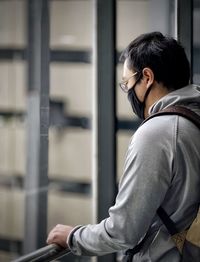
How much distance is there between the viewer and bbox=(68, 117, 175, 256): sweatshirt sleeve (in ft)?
4.17

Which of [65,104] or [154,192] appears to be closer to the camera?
[154,192]

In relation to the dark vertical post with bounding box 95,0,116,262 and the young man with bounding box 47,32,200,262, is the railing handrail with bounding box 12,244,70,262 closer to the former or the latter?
the young man with bounding box 47,32,200,262

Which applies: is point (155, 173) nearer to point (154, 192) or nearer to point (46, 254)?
point (154, 192)

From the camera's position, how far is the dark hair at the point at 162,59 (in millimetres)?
1455

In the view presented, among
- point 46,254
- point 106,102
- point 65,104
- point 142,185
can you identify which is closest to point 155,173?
point 142,185

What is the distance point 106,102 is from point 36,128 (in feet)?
2.35

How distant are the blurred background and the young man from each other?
Result: 0.84 meters

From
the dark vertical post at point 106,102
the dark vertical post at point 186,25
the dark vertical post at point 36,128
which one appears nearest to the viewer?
the dark vertical post at point 186,25

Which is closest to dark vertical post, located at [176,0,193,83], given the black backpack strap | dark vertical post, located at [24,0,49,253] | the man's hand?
dark vertical post, located at [24,0,49,253]

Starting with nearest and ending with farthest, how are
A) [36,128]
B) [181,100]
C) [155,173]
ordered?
1. [155,173]
2. [181,100]
3. [36,128]

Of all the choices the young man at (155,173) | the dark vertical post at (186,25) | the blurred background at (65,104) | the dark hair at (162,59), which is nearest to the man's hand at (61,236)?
the young man at (155,173)

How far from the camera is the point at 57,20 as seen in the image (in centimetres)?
294

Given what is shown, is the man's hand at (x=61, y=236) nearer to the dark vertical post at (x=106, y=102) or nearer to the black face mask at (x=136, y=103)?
the black face mask at (x=136, y=103)

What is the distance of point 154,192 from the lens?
1274mm
